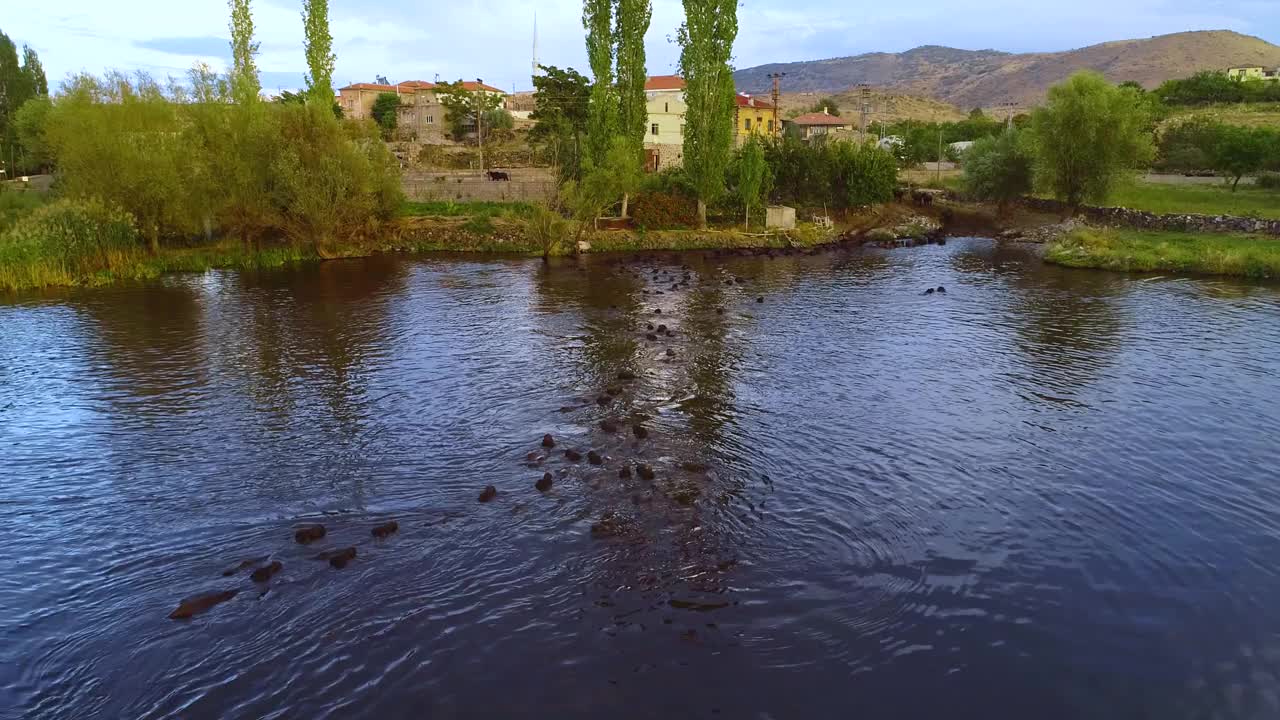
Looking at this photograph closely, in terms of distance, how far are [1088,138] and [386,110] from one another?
271ft

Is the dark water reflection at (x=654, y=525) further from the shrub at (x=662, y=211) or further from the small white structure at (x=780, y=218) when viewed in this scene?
the small white structure at (x=780, y=218)

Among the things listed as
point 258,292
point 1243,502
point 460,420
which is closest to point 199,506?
point 460,420

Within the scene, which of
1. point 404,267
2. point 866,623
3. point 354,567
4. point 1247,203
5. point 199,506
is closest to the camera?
point 866,623

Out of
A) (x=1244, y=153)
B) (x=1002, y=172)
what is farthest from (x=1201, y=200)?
(x=1002, y=172)

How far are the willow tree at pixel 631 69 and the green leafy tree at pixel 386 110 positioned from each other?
5491 cm

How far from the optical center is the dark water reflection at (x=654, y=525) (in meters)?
10.2

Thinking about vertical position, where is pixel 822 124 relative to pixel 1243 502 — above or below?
above

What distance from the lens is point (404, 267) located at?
45.6 m

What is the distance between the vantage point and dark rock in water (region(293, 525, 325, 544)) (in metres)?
13.1

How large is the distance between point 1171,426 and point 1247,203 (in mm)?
44778

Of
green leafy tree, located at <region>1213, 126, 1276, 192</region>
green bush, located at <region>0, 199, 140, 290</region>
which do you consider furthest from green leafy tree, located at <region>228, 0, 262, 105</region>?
green leafy tree, located at <region>1213, 126, 1276, 192</region>

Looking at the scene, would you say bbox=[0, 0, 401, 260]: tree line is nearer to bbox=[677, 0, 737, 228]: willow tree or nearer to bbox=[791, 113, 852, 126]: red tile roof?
bbox=[677, 0, 737, 228]: willow tree

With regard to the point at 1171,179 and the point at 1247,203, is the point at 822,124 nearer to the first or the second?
the point at 1171,179

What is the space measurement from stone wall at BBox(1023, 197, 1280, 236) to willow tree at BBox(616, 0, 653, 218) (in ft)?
98.4
